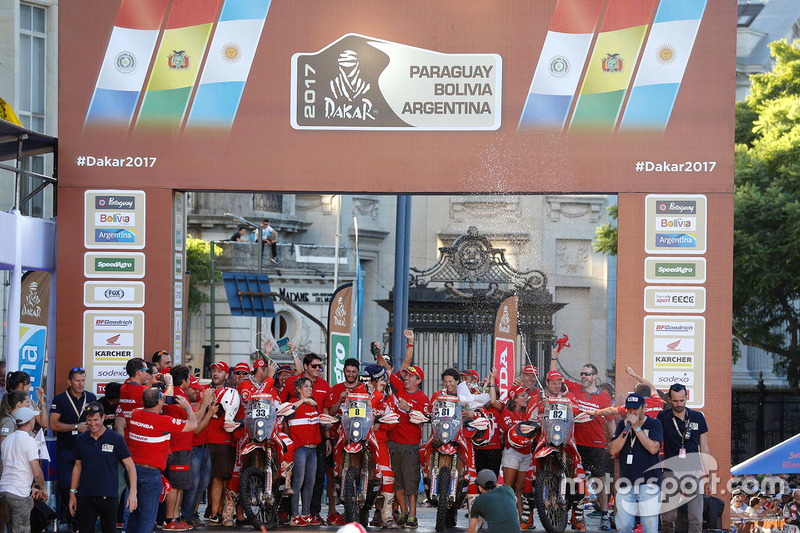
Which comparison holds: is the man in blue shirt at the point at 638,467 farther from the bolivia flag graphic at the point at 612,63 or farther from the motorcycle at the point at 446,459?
the bolivia flag graphic at the point at 612,63

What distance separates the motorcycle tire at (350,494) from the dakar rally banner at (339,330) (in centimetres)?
347

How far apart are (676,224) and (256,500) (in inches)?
228

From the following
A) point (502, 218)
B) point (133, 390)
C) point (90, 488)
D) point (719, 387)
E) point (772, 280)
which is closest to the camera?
point (90, 488)

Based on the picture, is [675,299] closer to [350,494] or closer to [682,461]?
[682,461]

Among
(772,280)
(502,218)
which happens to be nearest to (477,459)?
(772,280)

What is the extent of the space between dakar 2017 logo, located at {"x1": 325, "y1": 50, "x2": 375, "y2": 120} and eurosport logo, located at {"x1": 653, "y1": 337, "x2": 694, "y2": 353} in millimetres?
4324

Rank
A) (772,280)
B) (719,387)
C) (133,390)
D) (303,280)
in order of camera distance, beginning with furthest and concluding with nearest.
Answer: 1. (303,280)
2. (772,280)
3. (719,387)
4. (133,390)

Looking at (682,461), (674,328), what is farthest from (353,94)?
(682,461)

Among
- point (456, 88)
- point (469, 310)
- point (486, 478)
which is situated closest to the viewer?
point (486, 478)

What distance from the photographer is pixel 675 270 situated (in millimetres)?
13555

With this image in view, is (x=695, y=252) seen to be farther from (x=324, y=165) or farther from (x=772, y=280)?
(x=772, y=280)

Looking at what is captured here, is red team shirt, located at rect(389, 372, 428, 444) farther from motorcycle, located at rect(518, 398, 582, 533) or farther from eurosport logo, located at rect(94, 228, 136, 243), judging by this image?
eurosport logo, located at rect(94, 228, 136, 243)

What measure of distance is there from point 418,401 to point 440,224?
25289 millimetres

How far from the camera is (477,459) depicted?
13.6m
